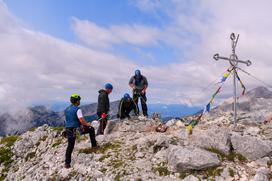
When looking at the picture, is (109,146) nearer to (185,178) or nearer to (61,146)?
(61,146)

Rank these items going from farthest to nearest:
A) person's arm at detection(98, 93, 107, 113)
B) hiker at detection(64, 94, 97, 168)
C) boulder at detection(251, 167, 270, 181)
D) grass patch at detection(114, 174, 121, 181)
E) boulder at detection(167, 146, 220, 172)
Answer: person's arm at detection(98, 93, 107, 113) → hiker at detection(64, 94, 97, 168) → grass patch at detection(114, 174, 121, 181) → boulder at detection(167, 146, 220, 172) → boulder at detection(251, 167, 270, 181)

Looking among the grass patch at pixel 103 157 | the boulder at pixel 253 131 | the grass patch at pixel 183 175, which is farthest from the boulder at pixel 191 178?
the boulder at pixel 253 131

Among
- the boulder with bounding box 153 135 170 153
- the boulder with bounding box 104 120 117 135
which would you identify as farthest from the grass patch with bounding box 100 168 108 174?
the boulder with bounding box 104 120 117 135

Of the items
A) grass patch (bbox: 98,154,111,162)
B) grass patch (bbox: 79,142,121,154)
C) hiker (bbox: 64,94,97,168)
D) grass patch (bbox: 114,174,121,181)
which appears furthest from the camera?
grass patch (bbox: 79,142,121,154)

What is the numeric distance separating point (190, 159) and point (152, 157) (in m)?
2.35

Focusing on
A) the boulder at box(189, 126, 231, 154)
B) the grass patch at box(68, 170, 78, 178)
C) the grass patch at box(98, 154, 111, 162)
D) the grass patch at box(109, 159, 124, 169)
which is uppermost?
the boulder at box(189, 126, 231, 154)

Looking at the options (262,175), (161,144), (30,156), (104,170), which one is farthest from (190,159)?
(30,156)

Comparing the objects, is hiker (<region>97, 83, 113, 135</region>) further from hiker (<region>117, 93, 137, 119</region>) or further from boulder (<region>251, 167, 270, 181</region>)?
boulder (<region>251, 167, 270, 181</region>)

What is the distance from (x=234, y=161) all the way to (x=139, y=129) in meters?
7.51

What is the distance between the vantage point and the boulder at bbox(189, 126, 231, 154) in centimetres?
1623

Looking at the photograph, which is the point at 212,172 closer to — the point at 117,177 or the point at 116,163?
the point at 117,177

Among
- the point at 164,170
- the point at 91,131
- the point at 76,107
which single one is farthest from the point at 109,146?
the point at 164,170

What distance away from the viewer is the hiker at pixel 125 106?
2164 cm

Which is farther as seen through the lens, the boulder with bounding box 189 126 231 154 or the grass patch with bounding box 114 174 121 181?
the boulder with bounding box 189 126 231 154
